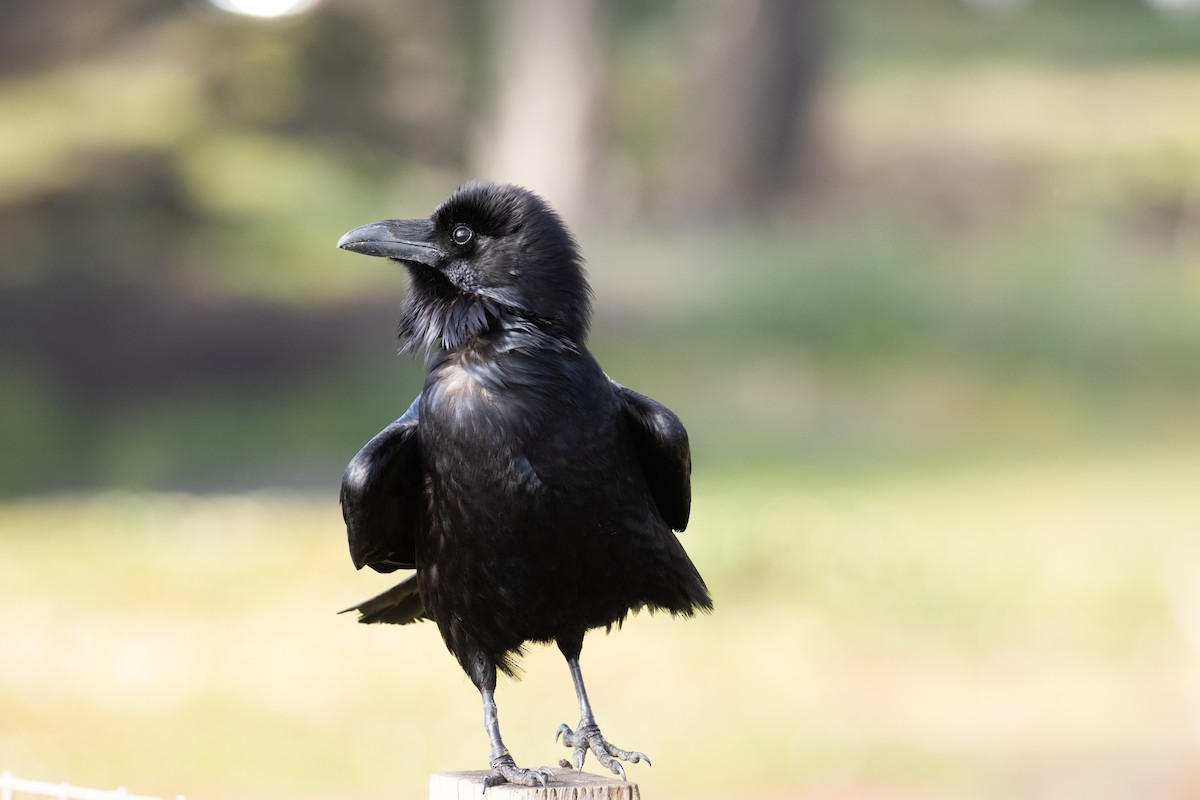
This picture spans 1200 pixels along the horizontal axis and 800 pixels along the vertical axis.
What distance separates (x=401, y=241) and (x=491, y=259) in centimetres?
22

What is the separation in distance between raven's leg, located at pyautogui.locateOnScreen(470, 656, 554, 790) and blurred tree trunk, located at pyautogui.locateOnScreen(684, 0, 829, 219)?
39.2ft

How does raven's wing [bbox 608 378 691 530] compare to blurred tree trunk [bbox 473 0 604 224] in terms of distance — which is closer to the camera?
raven's wing [bbox 608 378 691 530]

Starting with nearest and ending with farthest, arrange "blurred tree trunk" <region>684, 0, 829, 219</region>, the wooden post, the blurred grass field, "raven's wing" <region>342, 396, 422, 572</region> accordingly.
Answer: the wooden post → "raven's wing" <region>342, 396, 422, 572</region> → the blurred grass field → "blurred tree trunk" <region>684, 0, 829, 219</region>

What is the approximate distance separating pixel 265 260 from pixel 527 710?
22.8 ft

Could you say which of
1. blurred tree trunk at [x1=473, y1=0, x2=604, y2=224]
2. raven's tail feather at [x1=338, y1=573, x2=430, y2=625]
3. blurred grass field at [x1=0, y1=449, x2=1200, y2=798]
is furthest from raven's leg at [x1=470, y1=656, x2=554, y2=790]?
→ blurred tree trunk at [x1=473, y1=0, x2=604, y2=224]

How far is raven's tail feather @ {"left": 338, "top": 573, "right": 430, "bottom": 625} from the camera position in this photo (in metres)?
3.79

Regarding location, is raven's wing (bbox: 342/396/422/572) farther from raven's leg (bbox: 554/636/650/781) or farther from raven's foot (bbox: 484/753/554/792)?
raven's foot (bbox: 484/753/554/792)

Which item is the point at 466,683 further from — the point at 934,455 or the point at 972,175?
the point at 972,175

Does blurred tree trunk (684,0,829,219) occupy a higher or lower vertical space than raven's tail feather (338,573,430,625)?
higher

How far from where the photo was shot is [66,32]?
15.3m

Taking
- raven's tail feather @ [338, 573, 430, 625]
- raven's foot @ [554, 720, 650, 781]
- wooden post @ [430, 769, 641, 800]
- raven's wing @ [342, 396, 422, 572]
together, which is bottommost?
wooden post @ [430, 769, 641, 800]

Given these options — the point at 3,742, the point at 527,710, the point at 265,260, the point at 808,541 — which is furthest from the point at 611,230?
the point at 3,742

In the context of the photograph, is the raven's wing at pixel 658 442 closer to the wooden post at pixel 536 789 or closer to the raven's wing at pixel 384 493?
the raven's wing at pixel 384 493

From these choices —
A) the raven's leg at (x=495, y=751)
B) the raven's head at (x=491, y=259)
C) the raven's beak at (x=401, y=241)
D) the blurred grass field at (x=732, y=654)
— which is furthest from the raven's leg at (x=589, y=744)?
the blurred grass field at (x=732, y=654)
